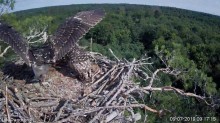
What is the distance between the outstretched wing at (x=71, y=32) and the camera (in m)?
4.64

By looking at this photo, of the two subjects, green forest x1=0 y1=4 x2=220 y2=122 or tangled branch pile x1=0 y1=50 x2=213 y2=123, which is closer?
tangled branch pile x1=0 y1=50 x2=213 y2=123

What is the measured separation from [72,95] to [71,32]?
824 mm

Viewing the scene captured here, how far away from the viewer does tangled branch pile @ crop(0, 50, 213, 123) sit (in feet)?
13.7

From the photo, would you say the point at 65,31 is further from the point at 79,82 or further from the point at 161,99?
the point at 161,99

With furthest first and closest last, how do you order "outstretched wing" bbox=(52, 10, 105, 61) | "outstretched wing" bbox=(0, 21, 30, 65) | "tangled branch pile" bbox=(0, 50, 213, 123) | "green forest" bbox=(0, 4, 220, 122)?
"green forest" bbox=(0, 4, 220, 122)
"outstretched wing" bbox=(52, 10, 105, 61)
"outstretched wing" bbox=(0, 21, 30, 65)
"tangled branch pile" bbox=(0, 50, 213, 123)

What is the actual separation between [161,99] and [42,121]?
25.6 feet

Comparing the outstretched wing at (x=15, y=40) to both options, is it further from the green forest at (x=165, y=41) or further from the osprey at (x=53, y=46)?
the green forest at (x=165, y=41)

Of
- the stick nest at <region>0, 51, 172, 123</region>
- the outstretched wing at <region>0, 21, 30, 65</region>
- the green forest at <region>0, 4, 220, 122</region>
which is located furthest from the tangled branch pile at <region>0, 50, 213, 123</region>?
the green forest at <region>0, 4, 220, 122</region>

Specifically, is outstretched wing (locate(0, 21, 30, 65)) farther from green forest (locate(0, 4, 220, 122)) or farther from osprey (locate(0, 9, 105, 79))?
green forest (locate(0, 4, 220, 122))

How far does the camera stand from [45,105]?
4.37m

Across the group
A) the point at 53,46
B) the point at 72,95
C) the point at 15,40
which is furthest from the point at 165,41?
the point at 15,40

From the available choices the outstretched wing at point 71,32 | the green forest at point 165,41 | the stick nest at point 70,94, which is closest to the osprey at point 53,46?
the outstretched wing at point 71,32

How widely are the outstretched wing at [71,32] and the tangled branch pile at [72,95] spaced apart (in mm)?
497

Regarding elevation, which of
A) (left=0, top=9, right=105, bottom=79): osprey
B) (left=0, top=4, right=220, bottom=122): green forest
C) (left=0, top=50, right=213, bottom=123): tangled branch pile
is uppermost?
(left=0, top=9, right=105, bottom=79): osprey
